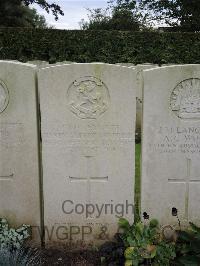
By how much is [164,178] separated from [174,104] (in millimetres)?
→ 736

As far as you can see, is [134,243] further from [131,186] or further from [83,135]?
[83,135]

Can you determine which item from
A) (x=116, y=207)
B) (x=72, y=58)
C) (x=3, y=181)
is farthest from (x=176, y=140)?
(x=72, y=58)

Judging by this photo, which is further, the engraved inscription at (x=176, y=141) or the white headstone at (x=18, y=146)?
the engraved inscription at (x=176, y=141)

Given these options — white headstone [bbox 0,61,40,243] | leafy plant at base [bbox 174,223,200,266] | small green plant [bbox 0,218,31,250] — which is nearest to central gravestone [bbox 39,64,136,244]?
white headstone [bbox 0,61,40,243]

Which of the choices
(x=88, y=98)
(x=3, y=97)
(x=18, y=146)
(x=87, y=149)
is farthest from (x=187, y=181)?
(x=3, y=97)

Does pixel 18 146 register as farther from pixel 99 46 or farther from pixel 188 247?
pixel 99 46

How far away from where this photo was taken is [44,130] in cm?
377

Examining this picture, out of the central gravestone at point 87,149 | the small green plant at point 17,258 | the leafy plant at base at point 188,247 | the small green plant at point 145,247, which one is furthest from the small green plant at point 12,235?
the leafy plant at base at point 188,247

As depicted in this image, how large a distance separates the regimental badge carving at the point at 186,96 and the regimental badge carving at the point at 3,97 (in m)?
1.53

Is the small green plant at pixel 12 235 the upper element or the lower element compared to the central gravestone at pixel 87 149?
lower

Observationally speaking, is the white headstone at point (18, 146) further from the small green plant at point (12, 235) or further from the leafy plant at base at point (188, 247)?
the leafy plant at base at point (188, 247)

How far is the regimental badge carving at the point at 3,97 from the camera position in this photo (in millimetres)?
3668

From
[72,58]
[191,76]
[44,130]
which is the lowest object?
[44,130]

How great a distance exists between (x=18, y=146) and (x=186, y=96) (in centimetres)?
165
